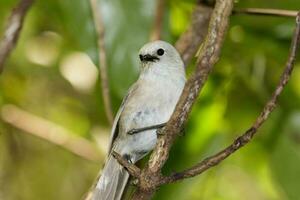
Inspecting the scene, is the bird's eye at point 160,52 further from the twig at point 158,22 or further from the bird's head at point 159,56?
the twig at point 158,22

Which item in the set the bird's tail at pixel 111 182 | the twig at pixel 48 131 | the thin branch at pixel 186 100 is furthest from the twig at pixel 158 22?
the thin branch at pixel 186 100

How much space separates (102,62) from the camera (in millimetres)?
2617

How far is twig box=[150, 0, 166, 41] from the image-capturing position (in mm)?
2747

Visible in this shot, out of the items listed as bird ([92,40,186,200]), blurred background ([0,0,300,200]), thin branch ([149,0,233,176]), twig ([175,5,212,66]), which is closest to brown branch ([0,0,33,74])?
blurred background ([0,0,300,200])

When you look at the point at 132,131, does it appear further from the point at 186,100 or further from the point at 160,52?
the point at 186,100

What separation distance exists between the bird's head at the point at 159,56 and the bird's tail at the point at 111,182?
0.40 meters

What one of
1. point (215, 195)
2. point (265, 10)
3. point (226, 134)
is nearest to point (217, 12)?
point (265, 10)

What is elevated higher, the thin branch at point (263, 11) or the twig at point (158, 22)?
the thin branch at point (263, 11)

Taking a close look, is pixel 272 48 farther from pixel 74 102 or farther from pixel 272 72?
pixel 74 102

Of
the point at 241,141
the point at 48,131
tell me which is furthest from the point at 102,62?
the point at 241,141

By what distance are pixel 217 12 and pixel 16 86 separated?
6.39 feet

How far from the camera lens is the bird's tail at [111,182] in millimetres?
2426

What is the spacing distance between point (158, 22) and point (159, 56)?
19 cm

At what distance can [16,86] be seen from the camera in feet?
11.7
